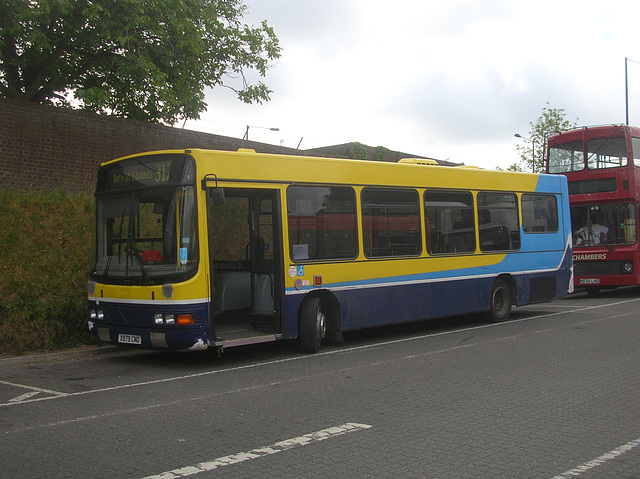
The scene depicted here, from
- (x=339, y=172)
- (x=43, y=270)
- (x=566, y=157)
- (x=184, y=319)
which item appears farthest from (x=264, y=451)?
(x=566, y=157)

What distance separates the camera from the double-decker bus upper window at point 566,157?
20.2 meters

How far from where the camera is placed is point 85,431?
6199mm

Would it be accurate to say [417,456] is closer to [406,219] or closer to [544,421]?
[544,421]

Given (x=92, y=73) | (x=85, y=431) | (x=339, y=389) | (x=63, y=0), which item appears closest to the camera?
(x=85, y=431)

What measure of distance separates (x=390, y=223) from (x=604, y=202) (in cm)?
1049

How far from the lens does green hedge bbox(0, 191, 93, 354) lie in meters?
10.9

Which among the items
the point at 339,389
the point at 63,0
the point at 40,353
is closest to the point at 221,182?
the point at 339,389

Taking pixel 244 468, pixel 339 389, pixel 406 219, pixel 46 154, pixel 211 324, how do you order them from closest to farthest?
pixel 244 468 → pixel 339 389 → pixel 211 324 → pixel 406 219 → pixel 46 154

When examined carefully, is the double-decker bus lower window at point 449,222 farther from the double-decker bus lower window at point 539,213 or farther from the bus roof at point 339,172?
the double-decker bus lower window at point 539,213

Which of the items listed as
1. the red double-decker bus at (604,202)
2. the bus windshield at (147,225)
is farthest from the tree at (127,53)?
the red double-decker bus at (604,202)

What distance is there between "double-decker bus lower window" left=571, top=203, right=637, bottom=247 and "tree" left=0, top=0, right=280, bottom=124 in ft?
32.4

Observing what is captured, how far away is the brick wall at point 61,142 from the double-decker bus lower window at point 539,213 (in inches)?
376

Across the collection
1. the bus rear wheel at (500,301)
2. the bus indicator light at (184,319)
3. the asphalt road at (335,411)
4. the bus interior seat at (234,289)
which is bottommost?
the asphalt road at (335,411)

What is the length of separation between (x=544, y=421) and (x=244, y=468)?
2956 millimetres
